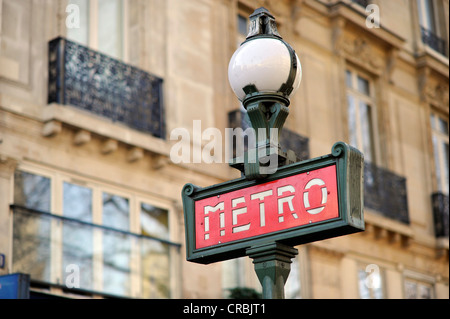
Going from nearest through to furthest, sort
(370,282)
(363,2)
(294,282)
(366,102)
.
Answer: (294,282), (370,282), (366,102), (363,2)

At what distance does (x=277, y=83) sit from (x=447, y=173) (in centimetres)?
1601

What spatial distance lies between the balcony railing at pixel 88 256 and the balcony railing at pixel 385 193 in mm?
5215

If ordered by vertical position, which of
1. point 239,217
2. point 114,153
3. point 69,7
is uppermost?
point 69,7

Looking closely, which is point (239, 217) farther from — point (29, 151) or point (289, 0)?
point (289, 0)

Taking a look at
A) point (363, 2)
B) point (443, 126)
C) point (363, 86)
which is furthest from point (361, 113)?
point (443, 126)

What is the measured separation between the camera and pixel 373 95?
18.4 meters

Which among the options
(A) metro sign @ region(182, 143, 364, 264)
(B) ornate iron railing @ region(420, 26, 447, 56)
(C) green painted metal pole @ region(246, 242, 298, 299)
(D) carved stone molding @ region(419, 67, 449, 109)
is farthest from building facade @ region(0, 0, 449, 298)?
(C) green painted metal pole @ region(246, 242, 298, 299)

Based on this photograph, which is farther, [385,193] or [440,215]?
[440,215]

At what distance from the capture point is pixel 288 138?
592 inches

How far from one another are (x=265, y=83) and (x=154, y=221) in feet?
28.0

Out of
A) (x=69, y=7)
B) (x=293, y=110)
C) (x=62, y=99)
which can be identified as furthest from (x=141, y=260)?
(x=293, y=110)

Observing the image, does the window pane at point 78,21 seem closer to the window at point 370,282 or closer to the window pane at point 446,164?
the window at point 370,282

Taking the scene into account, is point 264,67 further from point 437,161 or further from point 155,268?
point 437,161

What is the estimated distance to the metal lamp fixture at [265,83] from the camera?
438cm
